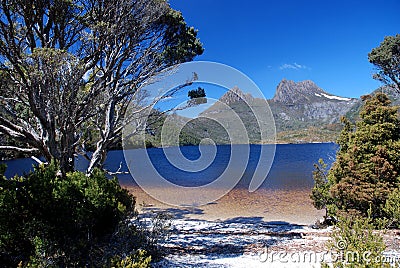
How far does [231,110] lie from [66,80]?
5.23 m

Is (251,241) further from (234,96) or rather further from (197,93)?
(197,93)

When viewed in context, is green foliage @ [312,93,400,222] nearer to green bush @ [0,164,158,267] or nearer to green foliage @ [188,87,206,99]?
green foliage @ [188,87,206,99]

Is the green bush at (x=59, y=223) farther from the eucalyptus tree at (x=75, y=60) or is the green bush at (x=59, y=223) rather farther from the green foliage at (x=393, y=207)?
the green foliage at (x=393, y=207)

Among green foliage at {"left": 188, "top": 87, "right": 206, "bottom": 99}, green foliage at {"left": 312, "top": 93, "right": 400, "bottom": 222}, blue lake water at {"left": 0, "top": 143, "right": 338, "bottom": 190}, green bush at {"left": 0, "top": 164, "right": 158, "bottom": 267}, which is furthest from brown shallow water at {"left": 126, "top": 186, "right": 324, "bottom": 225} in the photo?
green bush at {"left": 0, "top": 164, "right": 158, "bottom": 267}

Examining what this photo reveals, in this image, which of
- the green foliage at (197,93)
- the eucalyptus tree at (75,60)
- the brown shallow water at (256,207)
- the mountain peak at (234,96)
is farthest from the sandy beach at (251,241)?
the mountain peak at (234,96)

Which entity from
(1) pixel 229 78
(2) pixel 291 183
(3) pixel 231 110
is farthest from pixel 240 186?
(1) pixel 229 78

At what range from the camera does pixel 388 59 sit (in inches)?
762

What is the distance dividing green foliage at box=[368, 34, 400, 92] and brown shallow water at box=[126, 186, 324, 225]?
9.77 meters

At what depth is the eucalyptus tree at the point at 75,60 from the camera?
602cm

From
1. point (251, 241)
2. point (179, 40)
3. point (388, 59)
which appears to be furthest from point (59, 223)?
point (388, 59)

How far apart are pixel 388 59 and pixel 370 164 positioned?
14.8 m

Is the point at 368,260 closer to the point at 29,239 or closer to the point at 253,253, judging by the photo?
the point at 253,253

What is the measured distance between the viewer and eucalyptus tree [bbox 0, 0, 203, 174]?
602 centimetres

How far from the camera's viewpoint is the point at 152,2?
305 inches
